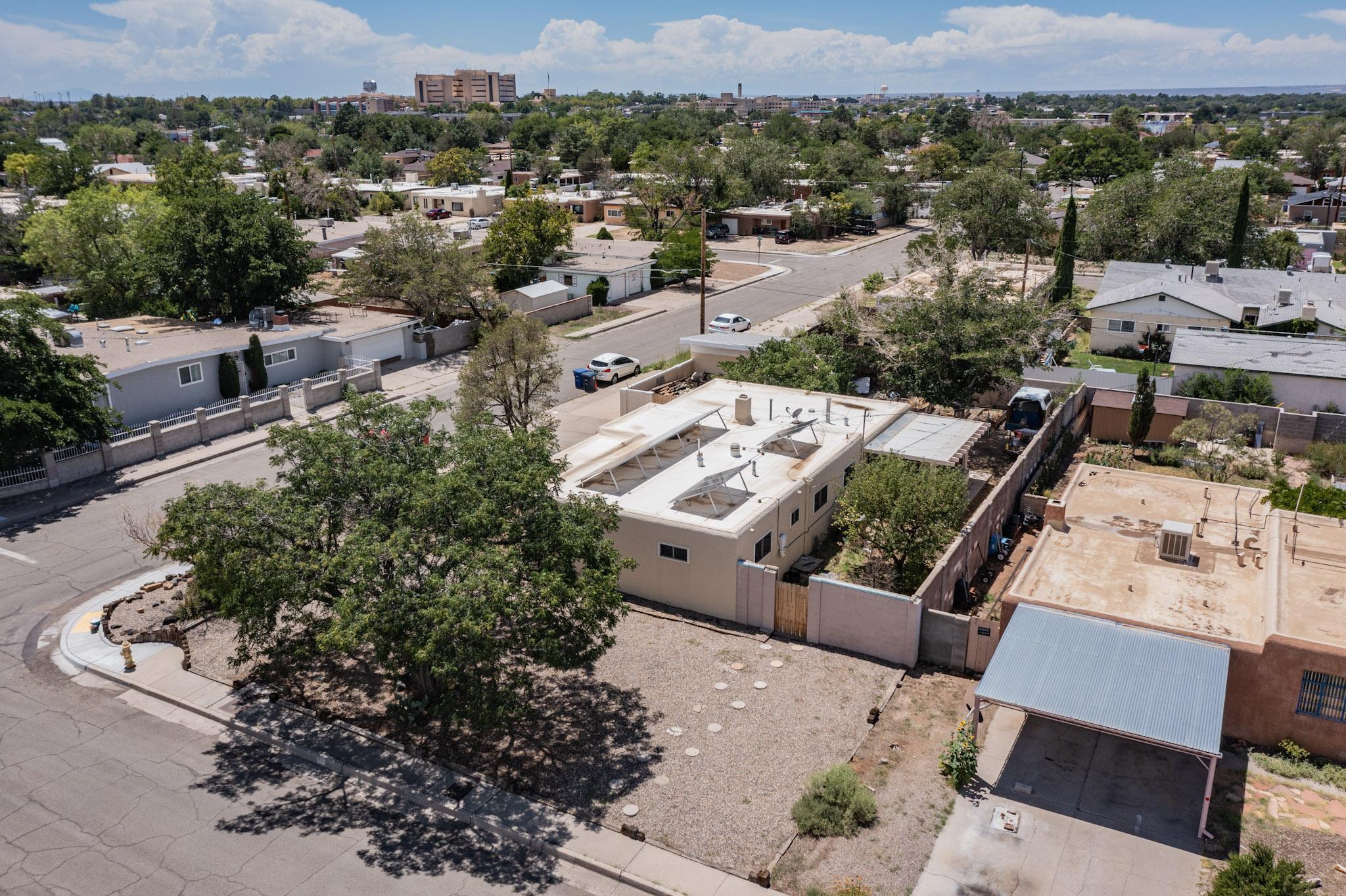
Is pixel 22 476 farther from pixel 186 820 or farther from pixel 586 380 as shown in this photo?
pixel 586 380

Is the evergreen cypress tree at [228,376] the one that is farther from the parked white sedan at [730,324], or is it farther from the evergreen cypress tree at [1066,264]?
the evergreen cypress tree at [1066,264]

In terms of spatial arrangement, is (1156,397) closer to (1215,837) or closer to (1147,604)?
(1147,604)

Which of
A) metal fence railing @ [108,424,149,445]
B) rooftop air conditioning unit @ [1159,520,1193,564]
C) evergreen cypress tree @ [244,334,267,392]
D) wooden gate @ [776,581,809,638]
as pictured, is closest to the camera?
rooftop air conditioning unit @ [1159,520,1193,564]

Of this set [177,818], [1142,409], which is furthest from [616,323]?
[177,818]

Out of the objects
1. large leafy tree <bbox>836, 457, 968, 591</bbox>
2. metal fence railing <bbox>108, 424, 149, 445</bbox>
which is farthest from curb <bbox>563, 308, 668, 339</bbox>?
large leafy tree <bbox>836, 457, 968, 591</bbox>

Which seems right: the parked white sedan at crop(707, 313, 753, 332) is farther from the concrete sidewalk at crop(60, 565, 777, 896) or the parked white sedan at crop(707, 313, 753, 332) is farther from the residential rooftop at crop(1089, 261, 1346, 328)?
the concrete sidewalk at crop(60, 565, 777, 896)

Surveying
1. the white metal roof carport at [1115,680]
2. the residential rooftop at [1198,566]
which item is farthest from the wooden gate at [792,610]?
the white metal roof carport at [1115,680]

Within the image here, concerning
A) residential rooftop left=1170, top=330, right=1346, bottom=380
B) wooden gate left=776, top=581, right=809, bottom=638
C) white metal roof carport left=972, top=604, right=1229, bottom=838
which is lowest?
wooden gate left=776, top=581, right=809, bottom=638
